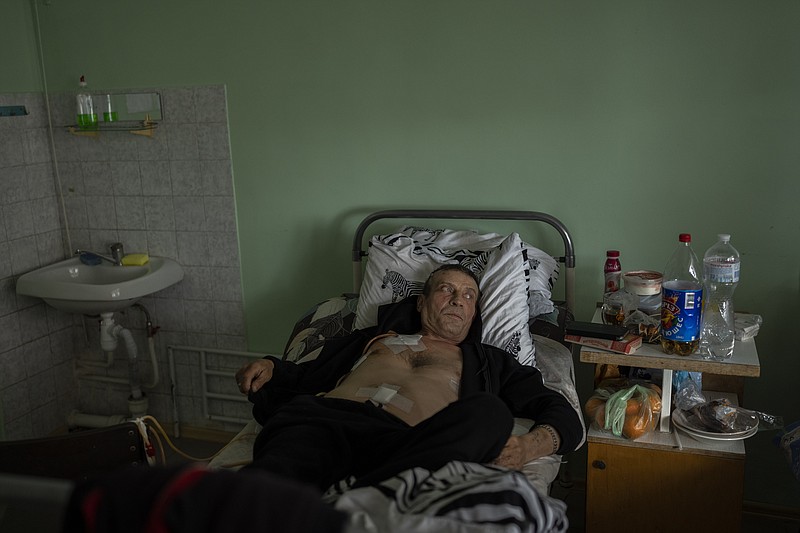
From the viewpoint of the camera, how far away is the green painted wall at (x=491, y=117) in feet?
8.73

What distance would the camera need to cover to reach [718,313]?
94.2 inches

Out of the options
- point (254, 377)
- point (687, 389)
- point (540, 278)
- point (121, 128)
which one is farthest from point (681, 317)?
point (121, 128)

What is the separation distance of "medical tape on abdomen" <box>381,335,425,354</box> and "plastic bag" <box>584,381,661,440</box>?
23.9 inches

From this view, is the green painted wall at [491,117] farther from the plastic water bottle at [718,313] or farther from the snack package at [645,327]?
the snack package at [645,327]

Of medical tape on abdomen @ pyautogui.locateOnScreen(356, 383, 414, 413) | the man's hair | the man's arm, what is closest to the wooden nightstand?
the man's arm

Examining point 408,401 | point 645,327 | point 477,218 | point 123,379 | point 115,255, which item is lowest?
point 123,379

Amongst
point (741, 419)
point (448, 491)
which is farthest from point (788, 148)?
point (448, 491)

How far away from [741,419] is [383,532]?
1.43 metres

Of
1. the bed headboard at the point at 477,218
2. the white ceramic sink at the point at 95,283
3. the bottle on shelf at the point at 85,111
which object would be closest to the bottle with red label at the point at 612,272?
the bed headboard at the point at 477,218

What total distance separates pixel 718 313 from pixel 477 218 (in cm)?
98

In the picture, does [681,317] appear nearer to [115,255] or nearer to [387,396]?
[387,396]

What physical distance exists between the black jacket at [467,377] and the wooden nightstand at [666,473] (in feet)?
0.63

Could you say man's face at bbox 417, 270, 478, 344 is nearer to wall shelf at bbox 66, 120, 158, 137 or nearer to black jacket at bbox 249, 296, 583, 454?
black jacket at bbox 249, 296, 583, 454

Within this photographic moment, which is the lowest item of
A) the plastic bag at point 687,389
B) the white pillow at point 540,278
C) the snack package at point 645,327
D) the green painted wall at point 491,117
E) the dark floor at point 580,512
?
the dark floor at point 580,512
